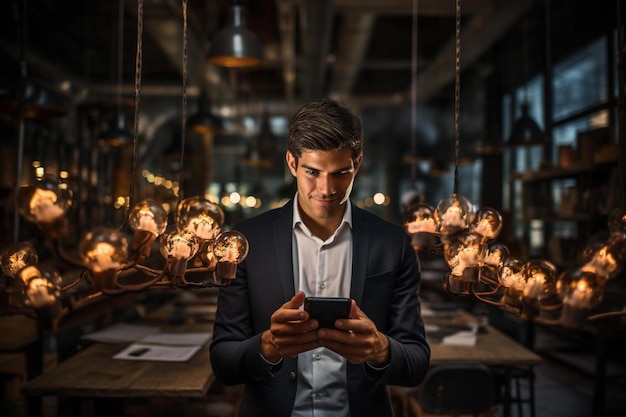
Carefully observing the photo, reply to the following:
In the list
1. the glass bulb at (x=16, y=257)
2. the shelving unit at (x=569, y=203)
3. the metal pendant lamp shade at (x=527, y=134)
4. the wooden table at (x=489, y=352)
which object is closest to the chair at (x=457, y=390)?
the wooden table at (x=489, y=352)

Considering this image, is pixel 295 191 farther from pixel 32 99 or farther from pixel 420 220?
pixel 32 99

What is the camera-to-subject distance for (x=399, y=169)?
53.0ft

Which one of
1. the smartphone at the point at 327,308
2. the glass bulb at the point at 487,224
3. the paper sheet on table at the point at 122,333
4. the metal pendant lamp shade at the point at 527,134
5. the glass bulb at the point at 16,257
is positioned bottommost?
the paper sheet on table at the point at 122,333

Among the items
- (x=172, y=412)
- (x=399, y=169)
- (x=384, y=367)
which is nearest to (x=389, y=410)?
(x=384, y=367)

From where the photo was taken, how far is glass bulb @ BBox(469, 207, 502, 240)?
187 centimetres

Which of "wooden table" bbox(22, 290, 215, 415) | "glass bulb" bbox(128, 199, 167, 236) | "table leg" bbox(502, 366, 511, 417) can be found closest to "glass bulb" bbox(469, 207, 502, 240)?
"glass bulb" bbox(128, 199, 167, 236)

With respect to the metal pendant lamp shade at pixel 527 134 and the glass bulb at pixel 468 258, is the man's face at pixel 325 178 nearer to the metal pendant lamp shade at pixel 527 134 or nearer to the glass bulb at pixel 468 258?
the glass bulb at pixel 468 258

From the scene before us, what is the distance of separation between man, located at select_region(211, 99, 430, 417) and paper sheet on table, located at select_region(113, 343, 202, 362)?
1234 mm

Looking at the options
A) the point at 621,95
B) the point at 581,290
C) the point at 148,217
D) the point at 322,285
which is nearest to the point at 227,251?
the point at 148,217

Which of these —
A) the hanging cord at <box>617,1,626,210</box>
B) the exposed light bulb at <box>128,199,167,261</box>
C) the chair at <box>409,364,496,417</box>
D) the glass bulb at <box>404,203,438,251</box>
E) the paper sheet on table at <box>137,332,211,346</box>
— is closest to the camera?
the exposed light bulb at <box>128,199,167,261</box>

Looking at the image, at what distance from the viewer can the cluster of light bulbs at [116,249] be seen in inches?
49.7

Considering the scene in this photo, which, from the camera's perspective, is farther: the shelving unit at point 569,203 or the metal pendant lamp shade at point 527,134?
the metal pendant lamp shade at point 527,134

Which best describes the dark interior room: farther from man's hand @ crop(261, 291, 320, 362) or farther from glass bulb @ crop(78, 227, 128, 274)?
man's hand @ crop(261, 291, 320, 362)

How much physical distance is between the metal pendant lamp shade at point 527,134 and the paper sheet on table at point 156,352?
12.6 feet
